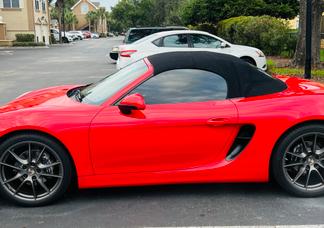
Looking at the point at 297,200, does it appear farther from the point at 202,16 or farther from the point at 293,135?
the point at 202,16

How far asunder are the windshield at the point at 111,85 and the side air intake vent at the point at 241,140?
1112 mm

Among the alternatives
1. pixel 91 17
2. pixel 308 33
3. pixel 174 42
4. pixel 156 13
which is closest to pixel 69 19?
pixel 91 17

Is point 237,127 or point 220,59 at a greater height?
point 220,59

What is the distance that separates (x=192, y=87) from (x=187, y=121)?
41 cm

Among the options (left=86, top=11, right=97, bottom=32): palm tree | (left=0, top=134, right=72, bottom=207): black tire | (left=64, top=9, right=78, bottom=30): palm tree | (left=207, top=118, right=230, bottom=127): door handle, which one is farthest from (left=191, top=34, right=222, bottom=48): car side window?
(left=86, top=11, right=97, bottom=32): palm tree

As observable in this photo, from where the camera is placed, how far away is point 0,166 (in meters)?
4.07

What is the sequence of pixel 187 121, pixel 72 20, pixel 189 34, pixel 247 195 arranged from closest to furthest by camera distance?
pixel 187 121, pixel 247 195, pixel 189 34, pixel 72 20

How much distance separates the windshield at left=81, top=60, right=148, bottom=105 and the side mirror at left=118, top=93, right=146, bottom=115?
0.28 m

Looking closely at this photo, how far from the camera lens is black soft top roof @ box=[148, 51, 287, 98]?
433 cm

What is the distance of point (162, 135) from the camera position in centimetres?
405

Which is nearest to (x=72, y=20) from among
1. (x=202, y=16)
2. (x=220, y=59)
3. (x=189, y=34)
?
(x=202, y=16)

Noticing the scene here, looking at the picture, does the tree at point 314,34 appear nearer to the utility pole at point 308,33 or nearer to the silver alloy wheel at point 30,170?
the utility pole at point 308,33

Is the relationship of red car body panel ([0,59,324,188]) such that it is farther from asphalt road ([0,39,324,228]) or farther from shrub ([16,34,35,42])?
shrub ([16,34,35,42])

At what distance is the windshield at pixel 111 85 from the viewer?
4.35m
